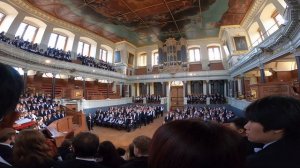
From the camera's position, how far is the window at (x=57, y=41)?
59.6 feet

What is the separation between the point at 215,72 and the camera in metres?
22.5

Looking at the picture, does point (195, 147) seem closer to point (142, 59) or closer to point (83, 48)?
point (83, 48)

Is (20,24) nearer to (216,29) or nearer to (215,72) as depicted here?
(216,29)

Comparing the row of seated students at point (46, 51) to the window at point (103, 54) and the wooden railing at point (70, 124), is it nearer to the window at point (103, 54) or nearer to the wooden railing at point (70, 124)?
the window at point (103, 54)

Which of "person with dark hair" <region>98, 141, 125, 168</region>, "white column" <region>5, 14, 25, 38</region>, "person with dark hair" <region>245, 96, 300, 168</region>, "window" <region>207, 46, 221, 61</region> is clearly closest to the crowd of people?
"person with dark hair" <region>245, 96, 300, 168</region>

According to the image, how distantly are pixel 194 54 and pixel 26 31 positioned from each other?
18856 mm

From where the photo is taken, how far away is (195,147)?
2.19 ft

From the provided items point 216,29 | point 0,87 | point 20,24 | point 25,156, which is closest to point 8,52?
point 20,24

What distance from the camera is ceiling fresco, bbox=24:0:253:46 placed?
48.3 feet

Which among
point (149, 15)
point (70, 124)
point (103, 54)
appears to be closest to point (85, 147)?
point (70, 124)

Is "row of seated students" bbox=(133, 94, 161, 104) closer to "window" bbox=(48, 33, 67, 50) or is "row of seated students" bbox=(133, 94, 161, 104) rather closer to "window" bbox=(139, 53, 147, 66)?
"window" bbox=(139, 53, 147, 66)

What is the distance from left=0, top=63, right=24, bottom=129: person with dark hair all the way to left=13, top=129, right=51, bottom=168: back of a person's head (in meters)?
0.92

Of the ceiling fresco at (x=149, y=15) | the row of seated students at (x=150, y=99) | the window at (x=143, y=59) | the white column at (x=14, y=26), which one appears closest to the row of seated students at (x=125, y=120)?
the row of seated students at (x=150, y=99)

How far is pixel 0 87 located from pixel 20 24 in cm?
1802
